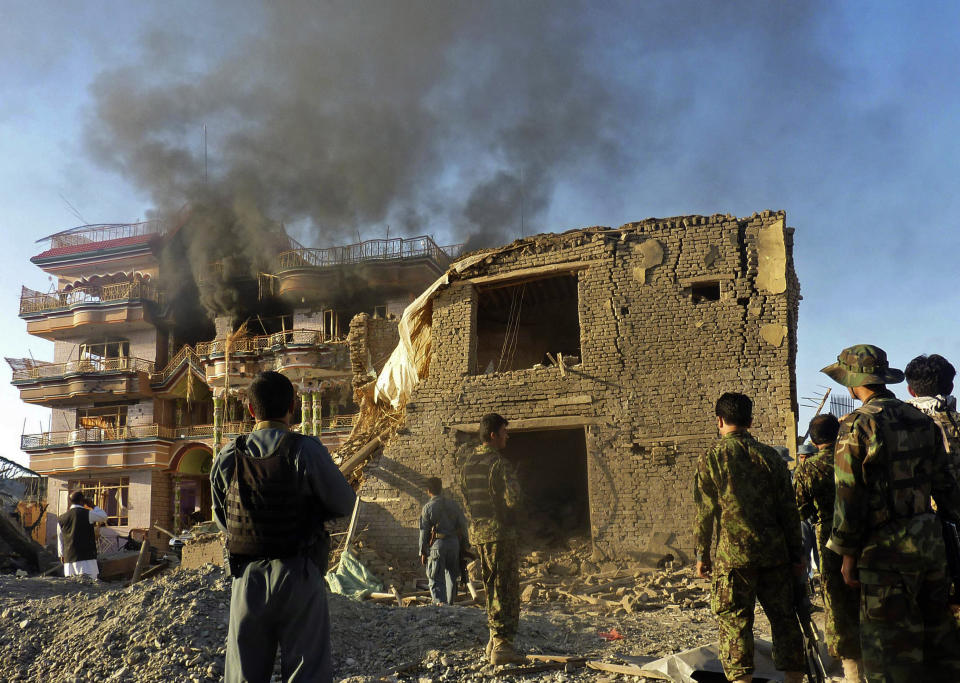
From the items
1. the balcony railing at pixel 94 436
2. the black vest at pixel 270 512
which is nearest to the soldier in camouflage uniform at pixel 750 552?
the black vest at pixel 270 512

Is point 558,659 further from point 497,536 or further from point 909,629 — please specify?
point 909,629

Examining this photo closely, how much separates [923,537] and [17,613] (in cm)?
702

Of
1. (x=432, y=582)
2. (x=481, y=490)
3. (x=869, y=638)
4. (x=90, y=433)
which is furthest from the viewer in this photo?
(x=90, y=433)

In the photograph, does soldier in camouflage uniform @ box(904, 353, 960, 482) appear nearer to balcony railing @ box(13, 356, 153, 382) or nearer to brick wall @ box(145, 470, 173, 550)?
brick wall @ box(145, 470, 173, 550)

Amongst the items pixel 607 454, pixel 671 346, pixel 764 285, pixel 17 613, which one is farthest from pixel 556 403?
pixel 17 613

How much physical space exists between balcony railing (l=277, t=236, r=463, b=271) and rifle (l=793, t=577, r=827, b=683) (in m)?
27.8

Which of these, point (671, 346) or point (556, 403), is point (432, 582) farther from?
point (671, 346)

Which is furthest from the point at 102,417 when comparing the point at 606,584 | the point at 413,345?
the point at 606,584

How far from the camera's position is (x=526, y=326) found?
17.1 meters

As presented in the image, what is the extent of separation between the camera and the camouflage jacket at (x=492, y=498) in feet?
17.9

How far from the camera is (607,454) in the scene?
1161 centimetres

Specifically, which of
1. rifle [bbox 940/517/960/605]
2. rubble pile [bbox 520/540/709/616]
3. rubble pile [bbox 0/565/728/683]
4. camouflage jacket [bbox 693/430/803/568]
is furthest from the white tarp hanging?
rifle [bbox 940/517/960/605]

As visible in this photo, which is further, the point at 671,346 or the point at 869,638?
the point at 671,346

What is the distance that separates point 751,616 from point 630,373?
7.90 metres
